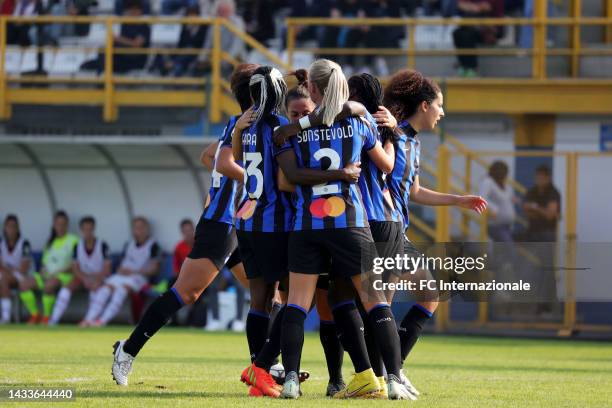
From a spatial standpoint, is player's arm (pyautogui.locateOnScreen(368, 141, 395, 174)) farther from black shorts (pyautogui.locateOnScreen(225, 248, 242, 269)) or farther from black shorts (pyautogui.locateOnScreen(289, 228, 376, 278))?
black shorts (pyautogui.locateOnScreen(225, 248, 242, 269))

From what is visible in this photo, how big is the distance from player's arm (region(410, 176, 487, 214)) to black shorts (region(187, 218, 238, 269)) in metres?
1.20

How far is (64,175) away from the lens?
62.7 feet

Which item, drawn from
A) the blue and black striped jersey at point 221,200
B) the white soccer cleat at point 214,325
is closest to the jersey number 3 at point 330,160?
the blue and black striped jersey at point 221,200

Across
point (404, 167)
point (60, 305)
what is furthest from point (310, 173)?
point (60, 305)

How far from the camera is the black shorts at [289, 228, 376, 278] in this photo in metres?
7.24

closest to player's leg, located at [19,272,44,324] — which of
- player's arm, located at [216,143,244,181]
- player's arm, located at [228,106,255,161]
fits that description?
player's arm, located at [216,143,244,181]

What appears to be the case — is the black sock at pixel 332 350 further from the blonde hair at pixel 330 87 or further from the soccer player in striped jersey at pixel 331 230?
the blonde hair at pixel 330 87

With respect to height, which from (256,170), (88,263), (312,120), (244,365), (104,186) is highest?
(312,120)

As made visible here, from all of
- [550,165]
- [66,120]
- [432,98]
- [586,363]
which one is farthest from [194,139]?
[432,98]

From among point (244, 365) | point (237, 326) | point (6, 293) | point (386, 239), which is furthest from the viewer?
point (6, 293)

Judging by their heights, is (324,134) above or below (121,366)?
above

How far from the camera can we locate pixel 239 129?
7.82m

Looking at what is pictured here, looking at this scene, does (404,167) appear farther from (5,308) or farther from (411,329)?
(5,308)

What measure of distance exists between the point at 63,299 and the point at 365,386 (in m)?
11.5
